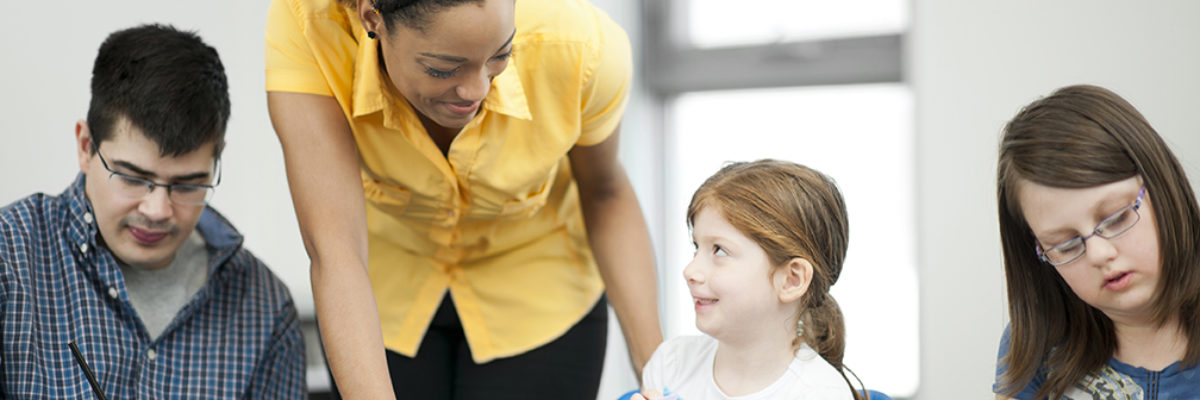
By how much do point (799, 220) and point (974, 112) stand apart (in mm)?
694

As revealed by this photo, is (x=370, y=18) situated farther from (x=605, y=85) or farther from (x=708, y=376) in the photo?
(x=708, y=376)

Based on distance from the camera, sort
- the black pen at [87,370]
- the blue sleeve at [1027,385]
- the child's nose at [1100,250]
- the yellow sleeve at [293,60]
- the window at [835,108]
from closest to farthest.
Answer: the child's nose at [1100,250] → the yellow sleeve at [293,60] → the blue sleeve at [1027,385] → the black pen at [87,370] → the window at [835,108]

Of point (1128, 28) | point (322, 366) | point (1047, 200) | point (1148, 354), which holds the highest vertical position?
point (1128, 28)

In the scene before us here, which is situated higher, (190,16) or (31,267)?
(190,16)

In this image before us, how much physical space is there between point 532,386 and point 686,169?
1.43 meters

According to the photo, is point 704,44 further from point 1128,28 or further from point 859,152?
point 1128,28

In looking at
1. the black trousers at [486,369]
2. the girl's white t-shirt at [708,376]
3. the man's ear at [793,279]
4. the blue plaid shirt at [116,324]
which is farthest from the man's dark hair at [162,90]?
the man's ear at [793,279]

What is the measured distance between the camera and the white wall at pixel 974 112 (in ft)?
5.38

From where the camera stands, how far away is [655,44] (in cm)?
278

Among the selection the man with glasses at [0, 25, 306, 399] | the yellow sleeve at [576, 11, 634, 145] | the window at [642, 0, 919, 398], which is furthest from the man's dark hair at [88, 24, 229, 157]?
the window at [642, 0, 919, 398]

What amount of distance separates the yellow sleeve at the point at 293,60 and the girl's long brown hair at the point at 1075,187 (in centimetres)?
82

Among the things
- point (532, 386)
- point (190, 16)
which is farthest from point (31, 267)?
point (190, 16)

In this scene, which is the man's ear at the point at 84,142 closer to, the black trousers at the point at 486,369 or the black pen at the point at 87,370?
the black pen at the point at 87,370

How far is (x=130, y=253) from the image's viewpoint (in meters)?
1.55
